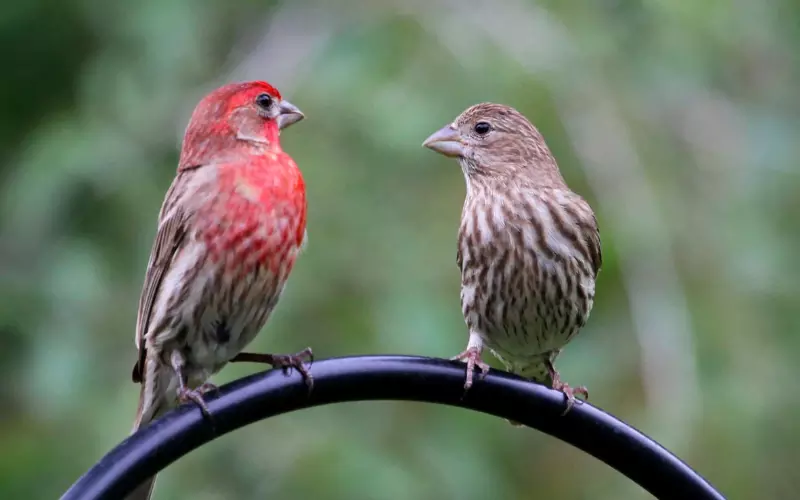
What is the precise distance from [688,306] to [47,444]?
249cm

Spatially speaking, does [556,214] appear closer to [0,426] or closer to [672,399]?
[672,399]

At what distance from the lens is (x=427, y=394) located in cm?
298

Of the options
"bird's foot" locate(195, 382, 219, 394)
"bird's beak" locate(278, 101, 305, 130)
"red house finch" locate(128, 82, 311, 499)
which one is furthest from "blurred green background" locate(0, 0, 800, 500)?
"bird's foot" locate(195, 382, 219, 394)

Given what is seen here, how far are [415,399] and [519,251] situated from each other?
1275 millimetres

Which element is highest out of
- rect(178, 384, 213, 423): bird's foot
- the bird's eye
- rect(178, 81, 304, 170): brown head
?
the bird's eye

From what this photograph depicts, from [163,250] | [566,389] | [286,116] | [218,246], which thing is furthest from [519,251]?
[163,250]

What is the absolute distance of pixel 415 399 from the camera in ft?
9.80

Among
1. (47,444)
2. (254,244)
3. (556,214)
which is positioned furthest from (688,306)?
(47,444)

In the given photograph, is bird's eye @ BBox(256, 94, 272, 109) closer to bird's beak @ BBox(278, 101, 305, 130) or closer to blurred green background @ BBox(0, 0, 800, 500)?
bird's beak @ BBox(278, 101, 305, 130)

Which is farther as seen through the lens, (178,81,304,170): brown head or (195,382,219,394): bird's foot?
(178,81,304,170): brown head

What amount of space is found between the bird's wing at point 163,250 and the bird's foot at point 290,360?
304mm

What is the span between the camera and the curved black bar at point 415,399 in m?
2.80

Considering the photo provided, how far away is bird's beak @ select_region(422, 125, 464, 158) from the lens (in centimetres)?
447

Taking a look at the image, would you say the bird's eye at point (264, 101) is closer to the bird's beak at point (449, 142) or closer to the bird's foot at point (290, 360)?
the bird's beak at point (449, 142)
